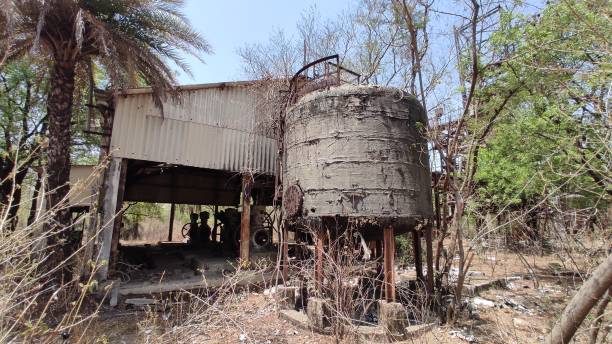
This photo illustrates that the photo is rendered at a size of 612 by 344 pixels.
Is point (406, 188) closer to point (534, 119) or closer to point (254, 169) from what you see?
point (534, 119)

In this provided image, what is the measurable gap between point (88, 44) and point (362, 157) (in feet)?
23.7

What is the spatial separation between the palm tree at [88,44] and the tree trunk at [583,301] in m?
8.65

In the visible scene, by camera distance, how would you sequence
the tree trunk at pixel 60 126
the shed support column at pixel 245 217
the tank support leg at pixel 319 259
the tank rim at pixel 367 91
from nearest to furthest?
the tank support leg at pixel 319 259, the tank rim at pixel 367 91, the tree trunk at pixel 60 126, the shed support column at pixel 245 217

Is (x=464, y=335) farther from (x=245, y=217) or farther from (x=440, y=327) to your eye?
(x=245, y=217)

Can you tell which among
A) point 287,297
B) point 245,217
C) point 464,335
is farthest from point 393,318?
point 245,217

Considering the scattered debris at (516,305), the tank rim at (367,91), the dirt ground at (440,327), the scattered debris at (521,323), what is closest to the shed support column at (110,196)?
the dirt ground at (440,327)

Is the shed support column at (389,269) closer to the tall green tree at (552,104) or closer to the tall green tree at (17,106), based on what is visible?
the tall green tree at (552,104)

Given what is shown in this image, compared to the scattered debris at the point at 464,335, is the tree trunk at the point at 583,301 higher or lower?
higher

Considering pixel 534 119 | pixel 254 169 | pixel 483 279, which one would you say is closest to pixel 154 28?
pixel 254 169

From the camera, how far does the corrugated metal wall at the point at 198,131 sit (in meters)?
10.4

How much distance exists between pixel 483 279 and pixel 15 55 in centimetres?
1473

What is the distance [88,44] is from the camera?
29.5 ft

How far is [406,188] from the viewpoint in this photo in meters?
7.59

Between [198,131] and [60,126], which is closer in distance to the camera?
[60,126]
